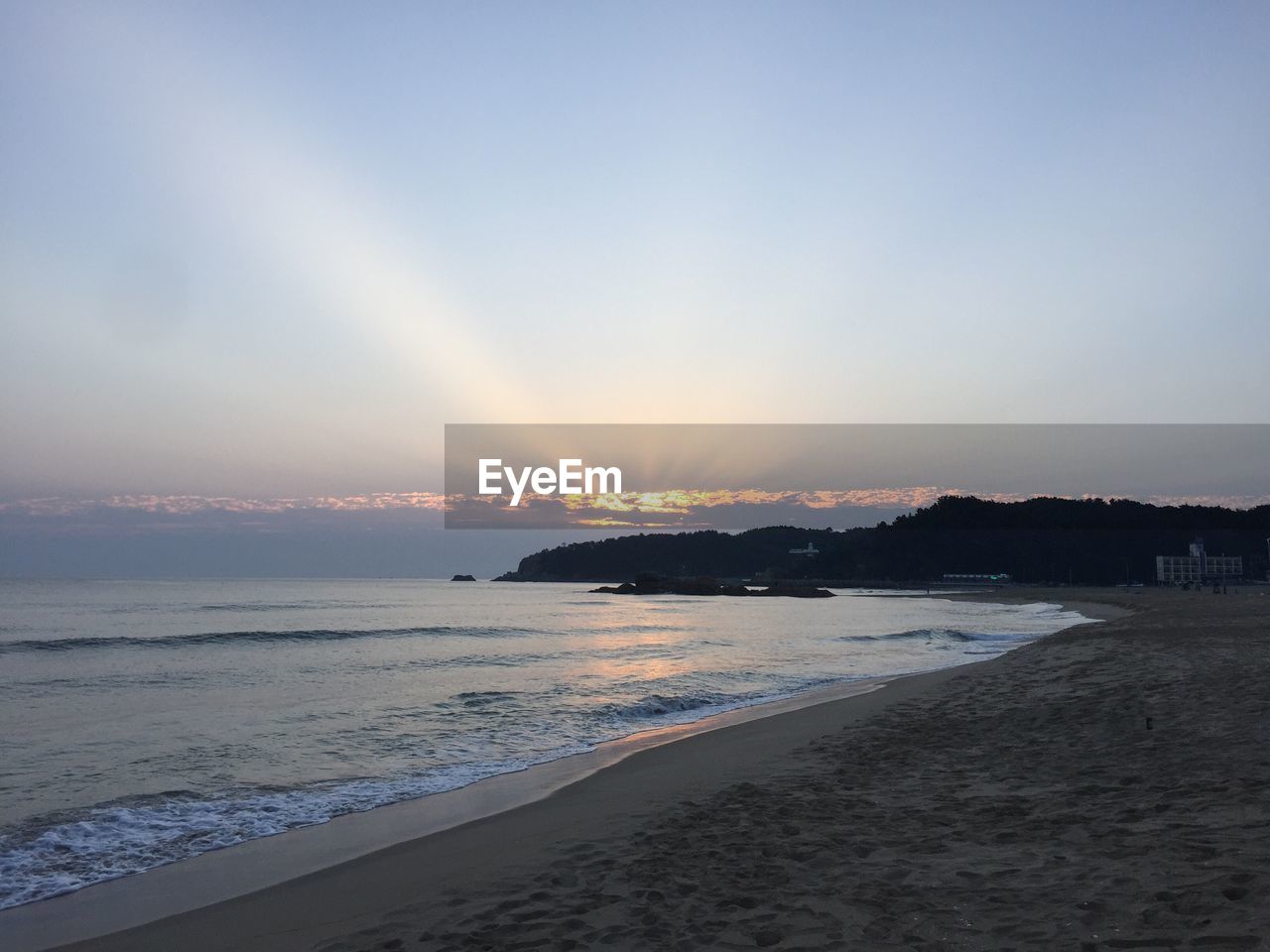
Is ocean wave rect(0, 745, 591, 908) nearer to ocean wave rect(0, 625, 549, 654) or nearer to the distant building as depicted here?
ocean wave rect(0, 625, 549, 654)

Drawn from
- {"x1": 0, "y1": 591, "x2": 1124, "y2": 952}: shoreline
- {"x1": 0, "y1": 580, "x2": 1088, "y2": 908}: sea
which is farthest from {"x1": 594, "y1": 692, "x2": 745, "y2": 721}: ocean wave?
{"x1": 0, "y1": 591, "x2": 1124, "y2": 952}: shoreline

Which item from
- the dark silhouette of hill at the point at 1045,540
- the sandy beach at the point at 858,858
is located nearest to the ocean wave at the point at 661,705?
the sandy beach at the point at 858,858

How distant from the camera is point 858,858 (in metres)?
5.80

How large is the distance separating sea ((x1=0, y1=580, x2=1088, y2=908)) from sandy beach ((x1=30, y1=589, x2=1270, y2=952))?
92.0 inches

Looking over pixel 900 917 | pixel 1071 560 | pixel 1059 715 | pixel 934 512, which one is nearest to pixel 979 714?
pixel 1059 715

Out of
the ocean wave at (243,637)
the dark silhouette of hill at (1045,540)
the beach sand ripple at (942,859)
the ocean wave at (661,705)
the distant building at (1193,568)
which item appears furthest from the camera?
the dark silhouette of hill at (1045,540)

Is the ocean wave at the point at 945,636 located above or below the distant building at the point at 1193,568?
above

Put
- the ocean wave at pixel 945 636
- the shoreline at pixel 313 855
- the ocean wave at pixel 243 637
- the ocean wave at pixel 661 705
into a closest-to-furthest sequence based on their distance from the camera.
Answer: the shoreline at pixel 313 855, the ocean wave at pixel 661 705, the ocean wave at pixel 243 637, the ocean wave at pixel 945 636

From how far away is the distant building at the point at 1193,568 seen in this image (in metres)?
135

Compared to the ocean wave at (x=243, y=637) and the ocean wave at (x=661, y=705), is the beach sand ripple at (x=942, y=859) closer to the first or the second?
the ocean wave at (x=661, y=705)

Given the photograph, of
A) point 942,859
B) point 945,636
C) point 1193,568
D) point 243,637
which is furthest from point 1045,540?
point 942,859

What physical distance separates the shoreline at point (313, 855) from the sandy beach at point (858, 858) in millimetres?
59

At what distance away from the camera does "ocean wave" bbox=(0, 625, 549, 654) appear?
2995 cm

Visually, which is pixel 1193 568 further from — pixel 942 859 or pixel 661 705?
pixel 942 859
